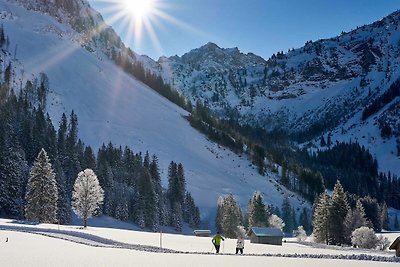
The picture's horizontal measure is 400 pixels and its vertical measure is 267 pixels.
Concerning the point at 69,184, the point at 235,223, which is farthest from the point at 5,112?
the point at 235,223

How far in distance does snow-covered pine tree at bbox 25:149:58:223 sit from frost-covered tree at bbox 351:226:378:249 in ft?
176

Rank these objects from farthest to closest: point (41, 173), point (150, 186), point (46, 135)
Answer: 1. point (46, 135)
2. point (150, 186)
3. point (41, 173)

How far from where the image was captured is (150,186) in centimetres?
10869

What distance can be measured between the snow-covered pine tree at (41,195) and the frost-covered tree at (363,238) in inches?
2108

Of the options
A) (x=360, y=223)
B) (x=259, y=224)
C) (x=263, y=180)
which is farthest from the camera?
(x=263, y=180)

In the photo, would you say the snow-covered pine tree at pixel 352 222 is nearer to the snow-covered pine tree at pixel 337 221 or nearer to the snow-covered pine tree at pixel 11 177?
the snow-covered pine tree at pixel 337 221

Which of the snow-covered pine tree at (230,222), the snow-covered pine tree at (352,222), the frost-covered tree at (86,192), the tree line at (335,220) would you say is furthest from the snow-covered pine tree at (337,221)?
the frost-covered tree at (86,192)

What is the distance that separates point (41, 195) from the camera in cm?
7300

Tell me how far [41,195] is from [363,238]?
5653 centimetres

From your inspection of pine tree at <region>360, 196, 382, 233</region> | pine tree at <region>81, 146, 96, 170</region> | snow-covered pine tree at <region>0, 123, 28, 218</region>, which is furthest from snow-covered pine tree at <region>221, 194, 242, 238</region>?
pine tree at <region>360, 196, 382, 233</region>

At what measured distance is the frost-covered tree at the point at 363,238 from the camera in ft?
250

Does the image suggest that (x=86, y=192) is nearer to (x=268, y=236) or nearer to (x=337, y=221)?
(x=268, y=236)

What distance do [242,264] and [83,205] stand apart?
55006mm

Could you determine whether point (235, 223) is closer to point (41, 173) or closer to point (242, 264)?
point (41, 173)
